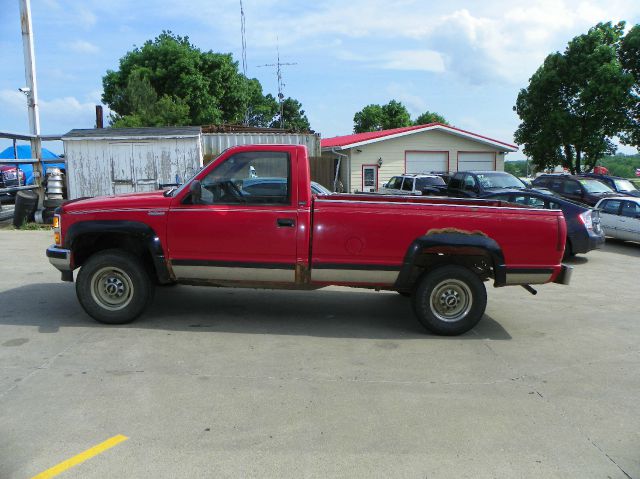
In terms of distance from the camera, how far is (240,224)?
18.8ft

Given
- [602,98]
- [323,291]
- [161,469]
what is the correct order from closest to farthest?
1. [161,469]
2. [323,291]
3. [602,98]

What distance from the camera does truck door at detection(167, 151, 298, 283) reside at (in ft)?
18.8

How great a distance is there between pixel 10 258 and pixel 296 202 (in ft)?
23.3

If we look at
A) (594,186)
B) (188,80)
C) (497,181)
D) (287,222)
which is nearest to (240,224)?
(287,222)

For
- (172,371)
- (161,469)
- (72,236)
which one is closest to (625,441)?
(161,469)

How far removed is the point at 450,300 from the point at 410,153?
22.0 metres

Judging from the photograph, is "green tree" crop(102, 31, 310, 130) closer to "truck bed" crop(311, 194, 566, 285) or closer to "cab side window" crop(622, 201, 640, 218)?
"cab side window" crop(622, 201, 640, 218)

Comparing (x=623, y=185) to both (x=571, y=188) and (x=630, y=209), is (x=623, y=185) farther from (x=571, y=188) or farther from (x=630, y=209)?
(x=630, y=209)

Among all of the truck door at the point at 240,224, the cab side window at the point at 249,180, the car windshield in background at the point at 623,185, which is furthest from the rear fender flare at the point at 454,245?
the car windshield in background at the point at 623,185

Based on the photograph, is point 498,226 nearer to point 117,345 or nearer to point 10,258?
point 117,345

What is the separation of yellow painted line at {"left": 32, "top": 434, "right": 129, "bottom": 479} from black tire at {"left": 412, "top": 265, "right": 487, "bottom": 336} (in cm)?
340

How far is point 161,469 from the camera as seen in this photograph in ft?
10.6

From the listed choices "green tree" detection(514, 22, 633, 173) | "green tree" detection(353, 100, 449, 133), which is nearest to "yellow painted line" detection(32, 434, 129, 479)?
"green tree" detection(514, 22, 633, 173)

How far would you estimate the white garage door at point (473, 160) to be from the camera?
27.7 meters
